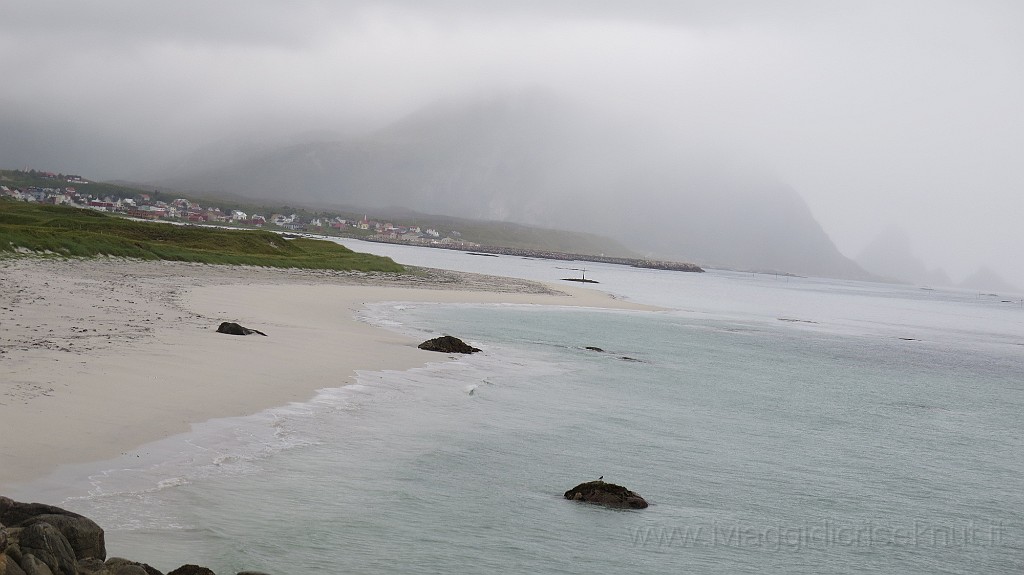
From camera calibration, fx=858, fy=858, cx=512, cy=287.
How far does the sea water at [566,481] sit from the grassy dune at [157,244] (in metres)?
38.8

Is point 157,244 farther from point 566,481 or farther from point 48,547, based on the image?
point 48,547

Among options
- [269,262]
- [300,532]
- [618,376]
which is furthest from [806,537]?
[269,262]

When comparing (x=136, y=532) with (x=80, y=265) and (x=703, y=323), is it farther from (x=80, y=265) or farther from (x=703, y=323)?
(x=703, y=323)

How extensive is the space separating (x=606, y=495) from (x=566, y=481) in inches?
47.5

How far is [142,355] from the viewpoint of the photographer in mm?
19906

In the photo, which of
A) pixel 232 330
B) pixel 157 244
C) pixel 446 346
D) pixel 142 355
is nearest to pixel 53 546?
pixel 142 355

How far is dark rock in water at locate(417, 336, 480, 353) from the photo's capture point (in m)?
28.7

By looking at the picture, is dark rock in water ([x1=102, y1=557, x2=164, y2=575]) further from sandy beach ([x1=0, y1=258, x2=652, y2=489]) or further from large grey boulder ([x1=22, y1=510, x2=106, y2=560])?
sandy beach ([x1=0, y1=258, x2=652, y2=489])

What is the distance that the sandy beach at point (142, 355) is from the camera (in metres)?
13.0

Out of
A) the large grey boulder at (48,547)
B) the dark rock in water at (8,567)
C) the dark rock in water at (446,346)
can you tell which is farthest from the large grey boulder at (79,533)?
the dark rock in water at (446,346)

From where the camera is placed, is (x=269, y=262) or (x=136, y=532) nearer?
(x=136, y=532)

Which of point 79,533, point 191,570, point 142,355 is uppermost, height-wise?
point 79,533

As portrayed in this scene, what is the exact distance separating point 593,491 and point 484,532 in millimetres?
2363

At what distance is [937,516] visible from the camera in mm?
13633
